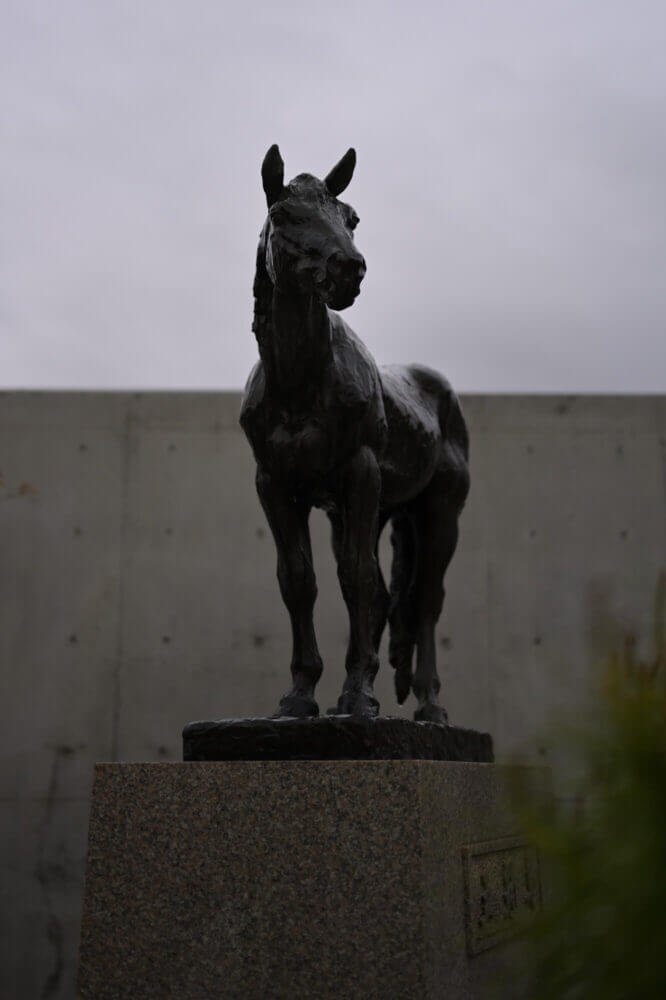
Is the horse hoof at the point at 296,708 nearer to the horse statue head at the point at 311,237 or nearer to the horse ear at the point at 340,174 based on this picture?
the horse statue head at the point at 311,237

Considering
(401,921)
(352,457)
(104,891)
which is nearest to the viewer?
(401,921)

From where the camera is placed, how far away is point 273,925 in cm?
235

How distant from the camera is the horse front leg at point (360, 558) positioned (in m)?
2.76

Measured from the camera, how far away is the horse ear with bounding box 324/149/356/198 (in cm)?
265

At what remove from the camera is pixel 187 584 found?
5.61 meters

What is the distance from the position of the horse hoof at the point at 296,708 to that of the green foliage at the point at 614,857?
1876mm

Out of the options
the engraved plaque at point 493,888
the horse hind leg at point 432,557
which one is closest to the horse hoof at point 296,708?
the engraved plaque at point 493,888

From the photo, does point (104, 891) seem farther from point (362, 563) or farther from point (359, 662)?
point (362, 563)

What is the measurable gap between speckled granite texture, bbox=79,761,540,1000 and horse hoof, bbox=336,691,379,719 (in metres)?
0.23

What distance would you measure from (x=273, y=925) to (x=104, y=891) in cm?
42

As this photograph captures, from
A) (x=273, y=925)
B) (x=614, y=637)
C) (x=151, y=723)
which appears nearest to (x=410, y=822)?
(x=273, y=925)

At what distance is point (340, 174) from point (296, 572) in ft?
3.38

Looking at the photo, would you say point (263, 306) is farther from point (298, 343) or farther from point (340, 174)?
point (340, 174)

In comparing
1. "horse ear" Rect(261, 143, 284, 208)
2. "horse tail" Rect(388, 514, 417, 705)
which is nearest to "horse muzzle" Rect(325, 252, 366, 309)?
"horse ear" Rect(261, 143, 284, 208)
